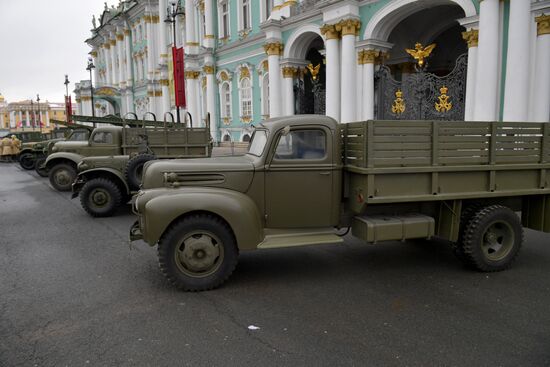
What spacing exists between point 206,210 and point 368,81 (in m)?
13.4

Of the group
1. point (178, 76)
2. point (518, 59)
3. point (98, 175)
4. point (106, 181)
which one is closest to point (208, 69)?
point (178, 76)

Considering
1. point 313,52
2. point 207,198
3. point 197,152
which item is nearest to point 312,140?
point 207,198

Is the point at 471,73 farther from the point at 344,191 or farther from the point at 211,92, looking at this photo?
the point at 211,92

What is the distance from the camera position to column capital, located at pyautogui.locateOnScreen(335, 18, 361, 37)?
1630 centimetres

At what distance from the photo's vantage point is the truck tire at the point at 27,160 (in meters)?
23.6

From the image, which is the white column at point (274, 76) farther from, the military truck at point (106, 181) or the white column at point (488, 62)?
the military truck at point (106, 181)

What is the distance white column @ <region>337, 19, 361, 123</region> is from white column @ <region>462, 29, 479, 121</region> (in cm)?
456

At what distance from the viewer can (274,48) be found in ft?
67.9

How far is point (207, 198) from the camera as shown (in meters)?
4.86

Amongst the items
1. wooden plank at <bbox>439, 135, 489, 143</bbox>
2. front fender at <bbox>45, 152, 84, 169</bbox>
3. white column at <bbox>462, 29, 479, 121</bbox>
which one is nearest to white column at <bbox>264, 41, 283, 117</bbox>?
white column at <bbox>462, 29, 479, 121</bbox>

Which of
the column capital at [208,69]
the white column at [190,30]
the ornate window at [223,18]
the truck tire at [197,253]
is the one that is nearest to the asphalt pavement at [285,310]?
the truck tire at [197,253]

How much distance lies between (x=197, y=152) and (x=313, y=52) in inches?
536

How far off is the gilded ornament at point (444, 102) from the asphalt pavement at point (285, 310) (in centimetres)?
788

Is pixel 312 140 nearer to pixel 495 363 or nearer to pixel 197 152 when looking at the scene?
pixel 495 363
